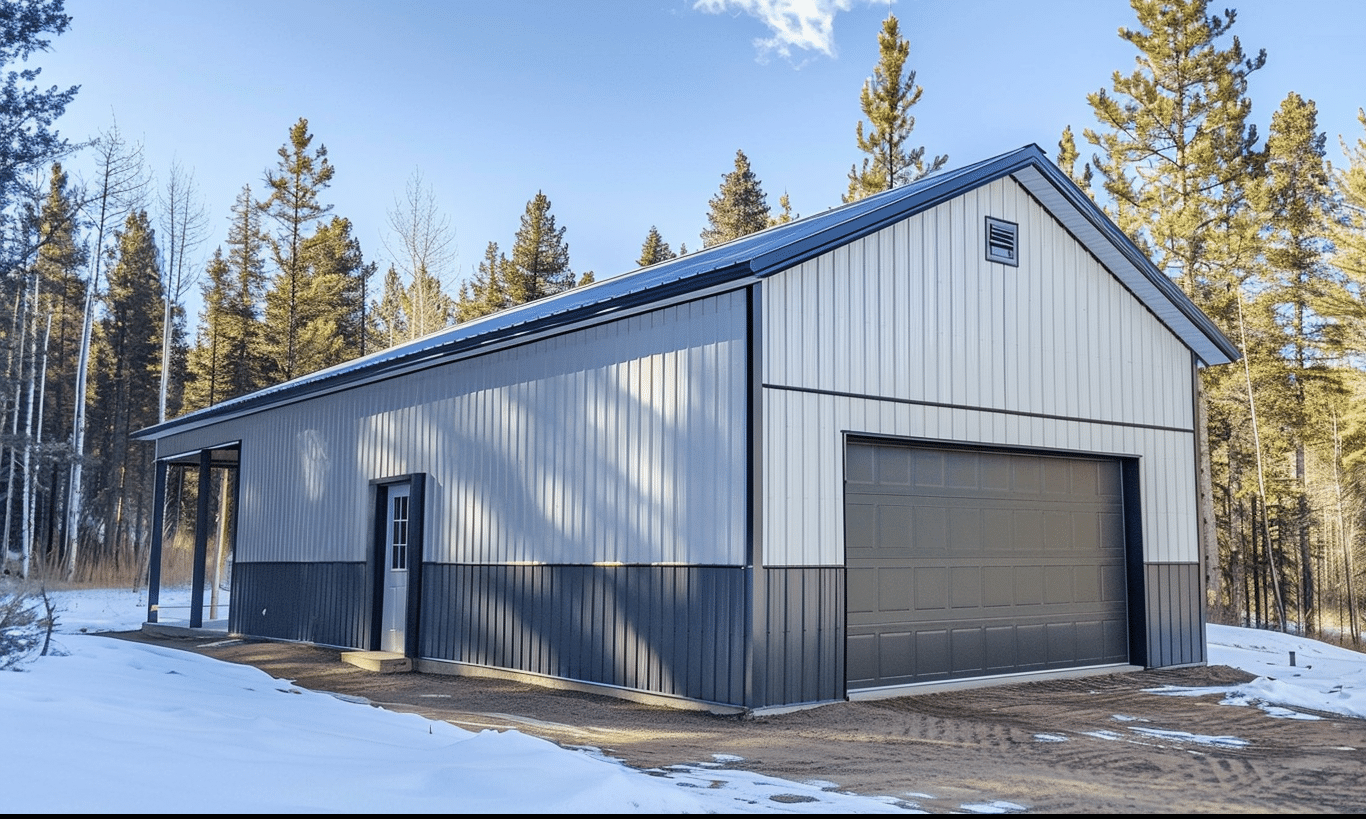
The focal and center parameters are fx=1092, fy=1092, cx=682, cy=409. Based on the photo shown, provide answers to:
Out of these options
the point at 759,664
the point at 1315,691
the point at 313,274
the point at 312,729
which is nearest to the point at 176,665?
the point at 312,729

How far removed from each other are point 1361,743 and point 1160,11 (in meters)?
24.9

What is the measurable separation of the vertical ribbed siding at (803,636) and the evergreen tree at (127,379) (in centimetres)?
3629

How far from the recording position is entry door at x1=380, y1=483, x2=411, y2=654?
44.9 feet

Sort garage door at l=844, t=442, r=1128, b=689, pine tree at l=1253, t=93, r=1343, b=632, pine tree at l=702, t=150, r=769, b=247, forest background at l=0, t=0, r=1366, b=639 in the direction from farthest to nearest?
1. pine tree at l=702, t=150, r=769, b=247
2. pine tree at l=1253, t=93, r=1343, b=632
3. forest background at l=0, t=0, r=1366, b=639
4. garage door at l=844, t=442, r=1128, b=689

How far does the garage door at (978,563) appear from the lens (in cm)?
1011

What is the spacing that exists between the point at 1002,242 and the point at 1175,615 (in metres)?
4.90

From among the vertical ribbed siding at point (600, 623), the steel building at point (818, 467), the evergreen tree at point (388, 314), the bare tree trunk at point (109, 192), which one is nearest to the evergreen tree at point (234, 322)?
the evergreen tree at point (388, 314)

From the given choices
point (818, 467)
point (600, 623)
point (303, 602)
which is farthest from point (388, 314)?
point (818, 467)

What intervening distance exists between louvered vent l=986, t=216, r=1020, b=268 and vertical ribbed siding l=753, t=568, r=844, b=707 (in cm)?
402

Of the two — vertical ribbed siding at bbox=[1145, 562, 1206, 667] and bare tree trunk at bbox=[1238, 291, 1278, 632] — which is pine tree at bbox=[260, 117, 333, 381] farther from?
vertical ribbed siding at bbox=[1145, 562, 1206, 667]

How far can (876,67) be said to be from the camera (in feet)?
108

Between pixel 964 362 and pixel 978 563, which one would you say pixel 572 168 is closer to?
pixel 964 362

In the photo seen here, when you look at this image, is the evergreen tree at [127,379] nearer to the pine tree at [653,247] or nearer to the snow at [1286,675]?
the pine tree at [653,247]

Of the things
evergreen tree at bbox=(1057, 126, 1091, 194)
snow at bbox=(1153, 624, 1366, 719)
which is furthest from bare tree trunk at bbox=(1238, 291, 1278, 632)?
snow at bbox=(1153, 624, 1366, 719)
